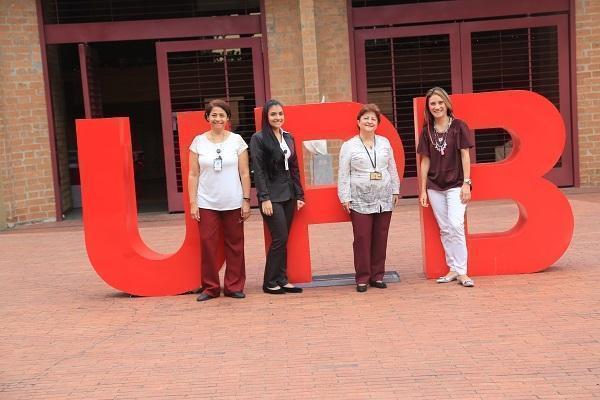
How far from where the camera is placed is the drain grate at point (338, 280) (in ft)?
25.4

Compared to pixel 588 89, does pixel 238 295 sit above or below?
below

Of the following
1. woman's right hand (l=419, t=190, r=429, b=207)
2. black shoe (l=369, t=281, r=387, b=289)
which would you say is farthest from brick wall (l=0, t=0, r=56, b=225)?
woman's right hand (l=419, t=190, r=429, b=207)

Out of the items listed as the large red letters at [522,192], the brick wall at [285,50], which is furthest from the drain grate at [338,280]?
the brick wall at [285,50]

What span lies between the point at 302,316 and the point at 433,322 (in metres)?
1.03

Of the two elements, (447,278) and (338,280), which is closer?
(447,278)

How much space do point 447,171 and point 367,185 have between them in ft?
2.33

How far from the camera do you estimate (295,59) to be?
1367 centimetres

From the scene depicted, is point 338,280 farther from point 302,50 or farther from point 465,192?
point 302,50

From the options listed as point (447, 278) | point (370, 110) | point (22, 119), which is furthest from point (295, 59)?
point (447, 278)

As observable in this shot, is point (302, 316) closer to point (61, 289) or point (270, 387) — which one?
point (270, 387)

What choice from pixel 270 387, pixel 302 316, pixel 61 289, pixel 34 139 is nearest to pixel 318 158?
pixel 34 139

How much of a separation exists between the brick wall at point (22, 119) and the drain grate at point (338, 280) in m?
7.13

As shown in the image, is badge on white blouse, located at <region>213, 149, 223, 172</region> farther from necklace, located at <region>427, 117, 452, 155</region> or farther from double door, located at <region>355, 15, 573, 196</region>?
double door, located at <region>355, 15, 573, 196</region>

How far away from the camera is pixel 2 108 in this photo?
13281 millimetres
